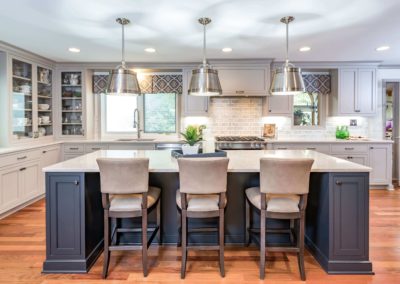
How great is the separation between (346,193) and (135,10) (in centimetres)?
255

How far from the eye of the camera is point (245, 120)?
5.65m

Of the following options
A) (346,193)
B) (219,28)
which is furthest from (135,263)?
(219,28)

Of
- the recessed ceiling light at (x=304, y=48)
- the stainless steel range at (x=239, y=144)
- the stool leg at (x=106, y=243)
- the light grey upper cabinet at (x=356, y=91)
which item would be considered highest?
the recessed ceiling light at (x=304, y=48)

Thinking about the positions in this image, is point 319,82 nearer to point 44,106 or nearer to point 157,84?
point 157,84

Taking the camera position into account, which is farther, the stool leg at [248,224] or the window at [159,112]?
the window at [159,112]

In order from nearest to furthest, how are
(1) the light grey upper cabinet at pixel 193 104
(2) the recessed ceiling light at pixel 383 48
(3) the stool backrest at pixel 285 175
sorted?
(3) the stool backrest at pixel 285 175, (2) the recessed ceiling light at pixel 383 48, (1) the light grey upper cabinet at pixel 193 104

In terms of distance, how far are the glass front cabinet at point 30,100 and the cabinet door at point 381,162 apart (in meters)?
5.70

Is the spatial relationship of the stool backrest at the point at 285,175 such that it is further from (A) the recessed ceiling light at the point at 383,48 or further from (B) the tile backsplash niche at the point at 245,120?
(B) the tile backsplash niche at the point at 245,120

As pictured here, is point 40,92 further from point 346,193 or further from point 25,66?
point 346,193

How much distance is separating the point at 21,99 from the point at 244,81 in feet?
11.7

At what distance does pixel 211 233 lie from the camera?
2.94m

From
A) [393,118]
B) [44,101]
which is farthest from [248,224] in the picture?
[393,118]

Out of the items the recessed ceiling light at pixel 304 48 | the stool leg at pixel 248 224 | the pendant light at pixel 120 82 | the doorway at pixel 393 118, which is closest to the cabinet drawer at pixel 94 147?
the pendant light at pixel 120 82

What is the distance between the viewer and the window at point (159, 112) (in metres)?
5.82
